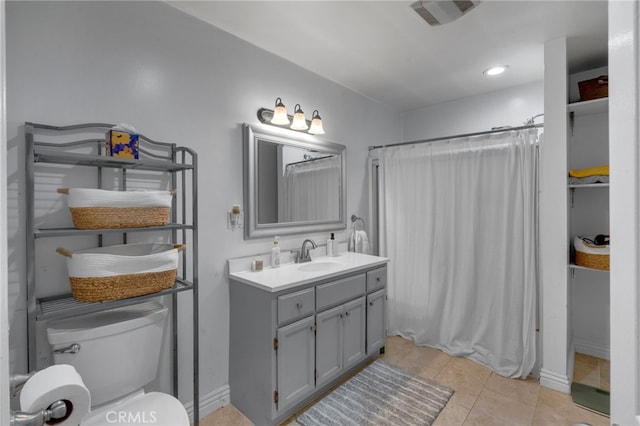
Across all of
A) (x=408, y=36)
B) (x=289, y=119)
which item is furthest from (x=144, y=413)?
(x=408, y=36)

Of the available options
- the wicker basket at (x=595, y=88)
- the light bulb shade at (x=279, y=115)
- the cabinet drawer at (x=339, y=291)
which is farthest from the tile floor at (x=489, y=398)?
the wicker basket at (x=595, y=88)

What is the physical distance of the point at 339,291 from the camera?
2107mm

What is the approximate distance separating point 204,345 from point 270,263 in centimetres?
68

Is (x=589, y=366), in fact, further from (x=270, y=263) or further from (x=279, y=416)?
(x=270, y=263)

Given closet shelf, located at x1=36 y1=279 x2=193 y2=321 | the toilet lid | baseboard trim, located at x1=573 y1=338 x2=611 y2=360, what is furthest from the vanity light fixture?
baseboard trim, located at x1=573 y1=338 x2=611 y2=360

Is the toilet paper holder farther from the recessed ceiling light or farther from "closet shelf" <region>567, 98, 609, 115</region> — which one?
the recessed ceiling light

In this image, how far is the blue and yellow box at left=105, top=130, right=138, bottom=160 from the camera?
4.49ft

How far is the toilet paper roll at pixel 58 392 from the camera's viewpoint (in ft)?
2.80

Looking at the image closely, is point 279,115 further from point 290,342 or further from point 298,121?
point 290,342

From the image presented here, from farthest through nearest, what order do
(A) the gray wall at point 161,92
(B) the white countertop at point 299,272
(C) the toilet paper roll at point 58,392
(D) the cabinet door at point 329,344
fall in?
(D) the cabinet door at point 329,344 → (B) the white countertop at point 299,272 → (A) the gray wall at point 161,92 → (C) the toilet paper roll at point 58,392

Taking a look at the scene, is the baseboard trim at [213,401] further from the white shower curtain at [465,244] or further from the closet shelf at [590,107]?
the closet shelf at [590,107]

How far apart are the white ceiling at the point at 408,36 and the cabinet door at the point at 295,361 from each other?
187cm

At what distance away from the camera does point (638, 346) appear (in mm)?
468

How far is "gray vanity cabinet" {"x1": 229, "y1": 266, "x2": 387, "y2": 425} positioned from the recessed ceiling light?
6.66 ft
